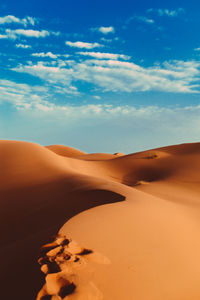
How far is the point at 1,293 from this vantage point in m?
2.76

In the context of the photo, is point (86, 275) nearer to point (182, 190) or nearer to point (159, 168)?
point (182, 190)

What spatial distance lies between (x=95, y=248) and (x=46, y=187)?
19.0ft

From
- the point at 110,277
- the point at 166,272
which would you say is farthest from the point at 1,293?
the point at 166,272

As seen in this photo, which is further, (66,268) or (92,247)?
(92,247)

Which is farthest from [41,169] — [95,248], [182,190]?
[95,248]

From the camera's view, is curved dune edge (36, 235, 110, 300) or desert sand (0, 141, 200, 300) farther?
desert sand (0, 141, 200, 300)

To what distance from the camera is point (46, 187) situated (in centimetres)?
907

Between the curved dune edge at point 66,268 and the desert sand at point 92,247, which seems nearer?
the curved dune edge at point 66,268

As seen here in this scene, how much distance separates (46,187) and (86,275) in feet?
21.0

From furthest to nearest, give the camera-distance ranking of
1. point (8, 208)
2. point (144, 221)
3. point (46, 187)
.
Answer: point (46, 187) < point (8, 208) < point (144, 221)

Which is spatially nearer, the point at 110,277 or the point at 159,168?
the point at 110,277

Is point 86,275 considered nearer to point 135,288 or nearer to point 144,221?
point 135,288

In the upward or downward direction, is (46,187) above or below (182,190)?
above

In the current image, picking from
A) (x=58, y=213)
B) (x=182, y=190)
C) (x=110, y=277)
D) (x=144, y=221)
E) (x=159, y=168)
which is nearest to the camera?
(x=110, y=277)
